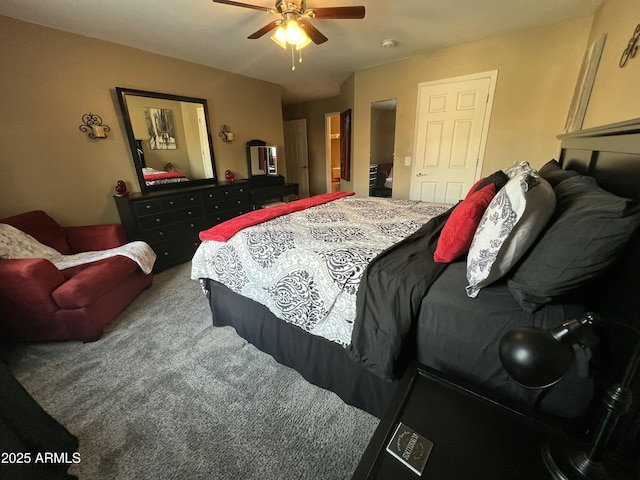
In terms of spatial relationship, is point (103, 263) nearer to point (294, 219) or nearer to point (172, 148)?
point (294, 219)

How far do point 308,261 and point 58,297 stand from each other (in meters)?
1.79

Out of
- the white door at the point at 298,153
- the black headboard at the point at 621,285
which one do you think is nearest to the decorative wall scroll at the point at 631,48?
the black headboard at the point at 621,285

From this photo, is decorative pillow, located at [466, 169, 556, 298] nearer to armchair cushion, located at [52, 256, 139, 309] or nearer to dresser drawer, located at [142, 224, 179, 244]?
armchair cushion, located at [52, 256, 139, 309]

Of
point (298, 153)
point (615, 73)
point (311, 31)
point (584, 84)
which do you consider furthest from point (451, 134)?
point (298, 153)

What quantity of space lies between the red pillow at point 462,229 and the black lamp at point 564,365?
0.74 metres

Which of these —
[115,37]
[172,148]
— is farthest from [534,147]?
[115,37]

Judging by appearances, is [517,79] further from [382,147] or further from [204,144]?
[204,144]

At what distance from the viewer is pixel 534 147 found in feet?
9.86

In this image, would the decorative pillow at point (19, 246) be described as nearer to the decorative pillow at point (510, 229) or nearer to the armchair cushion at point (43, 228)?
the armchair cushion at point (43, 228)

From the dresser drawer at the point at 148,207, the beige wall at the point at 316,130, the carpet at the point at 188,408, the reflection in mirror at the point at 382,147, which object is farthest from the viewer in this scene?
the beige wall at the point at 316,130

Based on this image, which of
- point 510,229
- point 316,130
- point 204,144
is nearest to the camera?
point 510,229

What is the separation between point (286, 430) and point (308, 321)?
54 centimetres

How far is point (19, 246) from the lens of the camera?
2057mm

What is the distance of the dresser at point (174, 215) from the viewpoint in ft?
9.77
